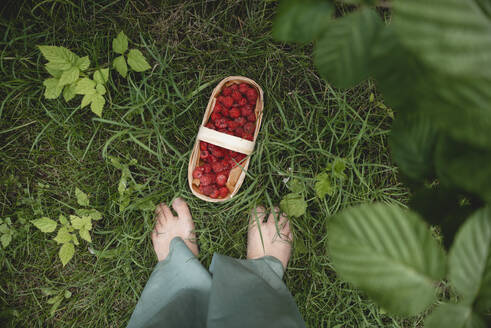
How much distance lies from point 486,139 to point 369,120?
1214 millimetres

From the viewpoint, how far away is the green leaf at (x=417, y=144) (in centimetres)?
40

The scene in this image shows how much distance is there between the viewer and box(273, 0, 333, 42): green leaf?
1.20 ft

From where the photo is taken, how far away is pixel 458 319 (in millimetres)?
314

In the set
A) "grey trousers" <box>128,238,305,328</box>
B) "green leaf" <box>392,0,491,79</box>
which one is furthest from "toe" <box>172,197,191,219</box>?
"green leaf" <box>392,0,491,79</box>

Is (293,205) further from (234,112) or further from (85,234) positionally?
(85,234)

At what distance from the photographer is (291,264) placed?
1.46 m

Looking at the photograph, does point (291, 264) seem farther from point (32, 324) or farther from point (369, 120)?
point (32, 324)

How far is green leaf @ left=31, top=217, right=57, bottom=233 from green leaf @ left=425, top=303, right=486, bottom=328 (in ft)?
4.93

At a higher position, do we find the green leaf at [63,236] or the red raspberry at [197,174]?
the red raspberry at [197,174]

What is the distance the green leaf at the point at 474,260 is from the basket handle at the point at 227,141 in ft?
3.21

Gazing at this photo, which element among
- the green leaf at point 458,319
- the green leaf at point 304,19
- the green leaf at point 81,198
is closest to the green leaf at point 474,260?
the green leaf at point 458,319

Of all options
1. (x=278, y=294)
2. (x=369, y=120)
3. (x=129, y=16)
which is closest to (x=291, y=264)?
(x=278, y=294)

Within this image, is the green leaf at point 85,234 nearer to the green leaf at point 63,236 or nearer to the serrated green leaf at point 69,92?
the green leaf at point 63,236

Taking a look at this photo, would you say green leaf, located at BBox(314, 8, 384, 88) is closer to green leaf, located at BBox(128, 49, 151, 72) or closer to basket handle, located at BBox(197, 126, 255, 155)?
basket handle, located at BBox(197, 126, 255, 155)
